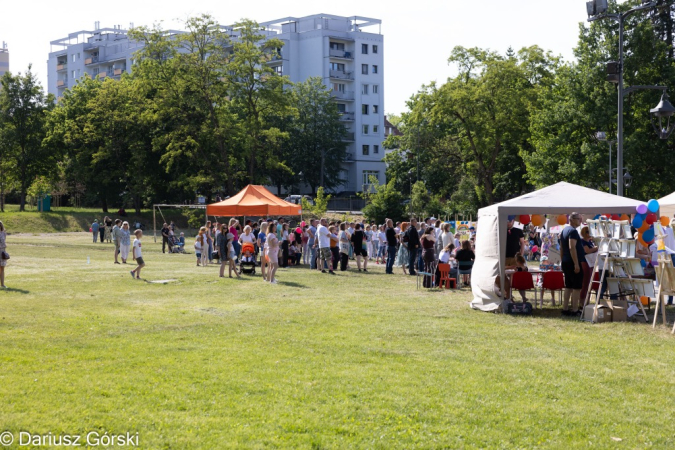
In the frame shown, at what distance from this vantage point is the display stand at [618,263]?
12.7 meters

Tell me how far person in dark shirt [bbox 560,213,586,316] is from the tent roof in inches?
18.3

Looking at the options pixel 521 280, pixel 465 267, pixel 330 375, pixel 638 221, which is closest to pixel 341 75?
pixel 465 267

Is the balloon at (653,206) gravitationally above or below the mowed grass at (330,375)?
above

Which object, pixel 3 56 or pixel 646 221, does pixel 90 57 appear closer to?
pixel 3 56

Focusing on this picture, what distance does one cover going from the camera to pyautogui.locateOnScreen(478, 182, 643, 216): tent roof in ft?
45.2

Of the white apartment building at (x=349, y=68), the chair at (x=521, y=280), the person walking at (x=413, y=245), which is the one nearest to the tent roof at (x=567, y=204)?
the chair at (x=521, y=280)

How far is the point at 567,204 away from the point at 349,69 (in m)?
79.5

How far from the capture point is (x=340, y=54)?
293 ft

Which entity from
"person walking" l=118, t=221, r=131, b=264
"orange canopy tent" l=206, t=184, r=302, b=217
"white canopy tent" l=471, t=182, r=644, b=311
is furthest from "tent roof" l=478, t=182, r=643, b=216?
"person walking" l=118, t=221, r=131, b=264

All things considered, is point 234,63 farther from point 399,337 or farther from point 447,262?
point 399,337

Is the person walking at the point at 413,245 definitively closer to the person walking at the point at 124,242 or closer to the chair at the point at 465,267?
the chair at the point at 465,267

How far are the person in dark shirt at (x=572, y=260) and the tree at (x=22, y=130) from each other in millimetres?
57276

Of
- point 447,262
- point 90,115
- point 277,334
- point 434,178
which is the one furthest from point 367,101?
point 277,334

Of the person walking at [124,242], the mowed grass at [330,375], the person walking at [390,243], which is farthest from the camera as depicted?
the person walking at [124,242]
